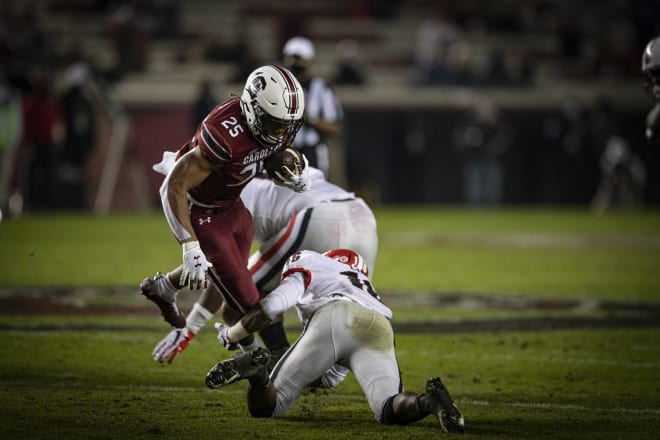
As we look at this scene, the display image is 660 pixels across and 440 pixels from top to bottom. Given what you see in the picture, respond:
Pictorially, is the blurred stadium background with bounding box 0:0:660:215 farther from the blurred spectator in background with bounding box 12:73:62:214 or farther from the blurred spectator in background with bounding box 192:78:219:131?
the blurred spectator in background with bounding box 192:78:219:131

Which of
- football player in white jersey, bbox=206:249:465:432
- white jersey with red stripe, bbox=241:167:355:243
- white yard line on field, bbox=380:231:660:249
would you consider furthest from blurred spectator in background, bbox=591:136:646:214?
football player in white jersey, bbox=206:249:465:432

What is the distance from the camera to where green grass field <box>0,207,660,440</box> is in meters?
4.87

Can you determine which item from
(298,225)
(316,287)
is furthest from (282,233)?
(316,287)

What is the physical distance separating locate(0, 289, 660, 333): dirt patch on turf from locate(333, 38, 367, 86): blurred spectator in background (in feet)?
36.3

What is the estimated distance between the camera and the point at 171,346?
579 cm

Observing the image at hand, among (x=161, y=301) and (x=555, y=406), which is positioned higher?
(x=161, y=301)

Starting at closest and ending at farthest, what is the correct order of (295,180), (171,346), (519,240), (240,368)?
(240,368) < (171,346) < (295,180) < (519,240)

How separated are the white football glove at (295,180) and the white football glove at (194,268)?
0.76 m

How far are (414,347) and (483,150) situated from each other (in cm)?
1393

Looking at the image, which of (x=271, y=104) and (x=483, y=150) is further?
(x=483, y=150)

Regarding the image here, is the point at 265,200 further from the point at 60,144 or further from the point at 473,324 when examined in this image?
the point at 60,144

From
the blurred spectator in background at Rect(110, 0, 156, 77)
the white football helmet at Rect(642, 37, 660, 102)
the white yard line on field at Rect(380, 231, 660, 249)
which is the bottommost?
the white yard line on field at Rect(380, 231, 660, 249)

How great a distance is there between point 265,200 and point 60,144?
13.0 metres

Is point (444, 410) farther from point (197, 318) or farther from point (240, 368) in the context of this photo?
point (197, 318)
